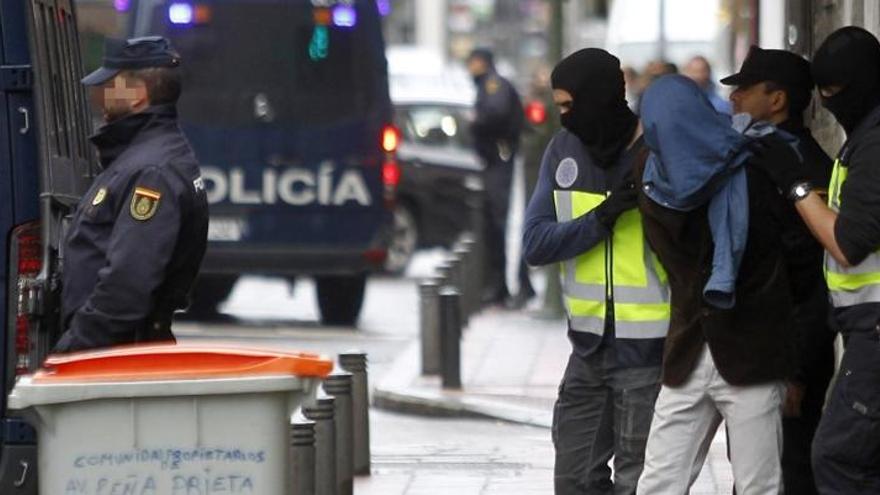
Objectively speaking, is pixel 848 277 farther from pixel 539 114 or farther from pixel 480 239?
pixel 480 239

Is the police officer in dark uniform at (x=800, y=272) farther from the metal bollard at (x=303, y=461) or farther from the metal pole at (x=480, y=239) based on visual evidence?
the metal pole at (x=480, y=239)

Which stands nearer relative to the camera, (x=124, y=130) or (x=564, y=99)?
(x=564, y=99)

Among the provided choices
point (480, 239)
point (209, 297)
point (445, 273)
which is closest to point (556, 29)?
point (480, 239)

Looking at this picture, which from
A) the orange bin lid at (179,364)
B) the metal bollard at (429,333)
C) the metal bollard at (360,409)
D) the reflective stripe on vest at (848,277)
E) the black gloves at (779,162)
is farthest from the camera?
the metal bollard at (429,333)

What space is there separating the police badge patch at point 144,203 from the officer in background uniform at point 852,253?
6.68 ft

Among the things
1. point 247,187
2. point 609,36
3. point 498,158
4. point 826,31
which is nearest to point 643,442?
point 826,31

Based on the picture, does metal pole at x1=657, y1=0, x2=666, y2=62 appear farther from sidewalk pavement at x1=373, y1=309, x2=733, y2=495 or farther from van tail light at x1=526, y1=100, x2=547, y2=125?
sidewalk pavement at x1=373, y1=309, x2=733, y2=495

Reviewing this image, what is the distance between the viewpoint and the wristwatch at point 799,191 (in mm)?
7172

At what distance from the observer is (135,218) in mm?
7613

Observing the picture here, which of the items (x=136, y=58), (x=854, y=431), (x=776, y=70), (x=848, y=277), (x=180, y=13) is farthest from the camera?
(x=180, y=13)

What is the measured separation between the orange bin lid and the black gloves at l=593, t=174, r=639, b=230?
150 cm

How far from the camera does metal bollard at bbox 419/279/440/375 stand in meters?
14.8

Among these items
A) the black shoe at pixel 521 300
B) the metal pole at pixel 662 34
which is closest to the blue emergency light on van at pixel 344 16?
the black shoe at pixel 521 300

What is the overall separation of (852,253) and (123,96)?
258 cm
